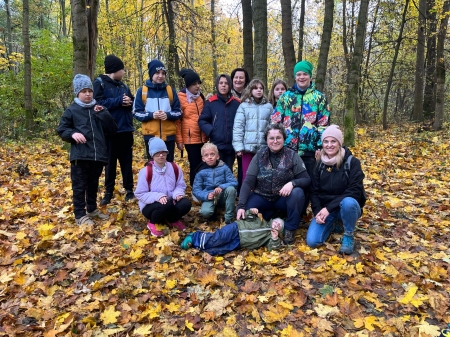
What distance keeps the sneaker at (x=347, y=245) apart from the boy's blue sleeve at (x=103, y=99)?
12.2 ft

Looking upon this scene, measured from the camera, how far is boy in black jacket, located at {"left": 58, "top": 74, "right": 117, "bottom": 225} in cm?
422

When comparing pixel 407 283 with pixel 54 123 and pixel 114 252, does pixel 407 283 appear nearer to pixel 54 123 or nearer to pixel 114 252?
pixel 114 252

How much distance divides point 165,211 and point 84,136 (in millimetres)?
1499

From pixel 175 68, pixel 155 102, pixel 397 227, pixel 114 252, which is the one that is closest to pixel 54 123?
pixel 175 68

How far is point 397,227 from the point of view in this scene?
4.44m

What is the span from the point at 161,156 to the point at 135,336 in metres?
2.38

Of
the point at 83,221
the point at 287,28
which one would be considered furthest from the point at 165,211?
the point at 287,28

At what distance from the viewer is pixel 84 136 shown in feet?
14.1

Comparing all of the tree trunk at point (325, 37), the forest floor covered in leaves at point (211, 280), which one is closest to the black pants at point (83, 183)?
the forest floor covered in leaves at point (211, 280)

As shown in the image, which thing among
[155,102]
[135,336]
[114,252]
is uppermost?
[155,102]

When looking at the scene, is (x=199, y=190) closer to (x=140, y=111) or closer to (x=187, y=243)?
(x=187, y=243)

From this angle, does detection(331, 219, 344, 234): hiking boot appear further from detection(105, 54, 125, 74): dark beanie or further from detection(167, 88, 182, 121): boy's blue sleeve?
detection(105, 54, 125, 74): dark beanie

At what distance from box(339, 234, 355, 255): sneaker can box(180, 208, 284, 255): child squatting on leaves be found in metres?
0.74

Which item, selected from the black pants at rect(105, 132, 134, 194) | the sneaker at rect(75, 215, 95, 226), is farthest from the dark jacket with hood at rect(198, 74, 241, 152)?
the sneaker at rect(75, 215, 95, 226)
